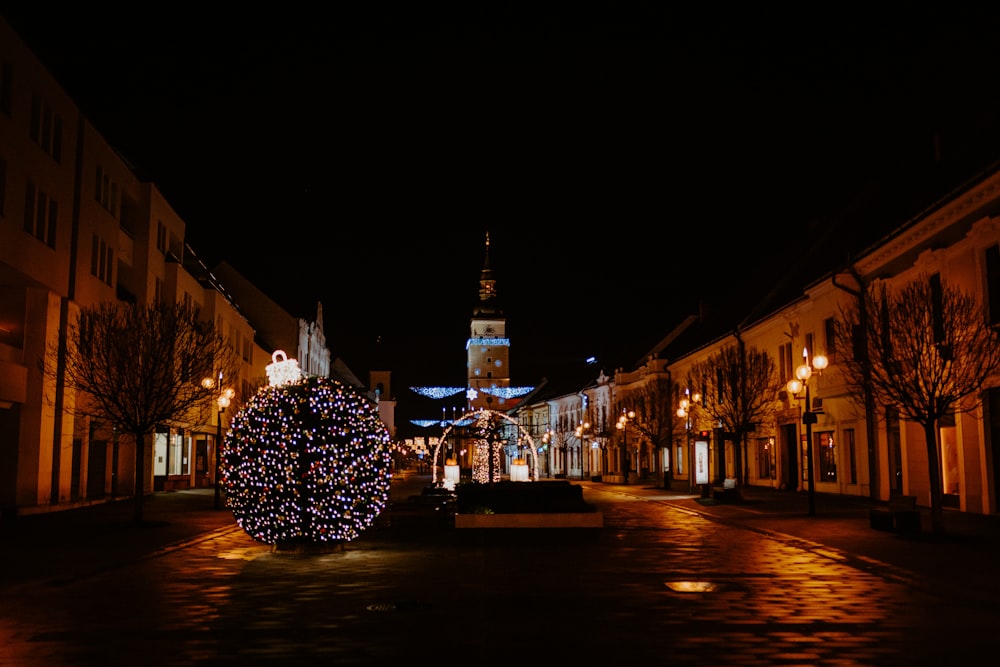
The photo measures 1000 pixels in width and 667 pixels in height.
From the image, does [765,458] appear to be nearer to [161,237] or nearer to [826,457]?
[826,457]

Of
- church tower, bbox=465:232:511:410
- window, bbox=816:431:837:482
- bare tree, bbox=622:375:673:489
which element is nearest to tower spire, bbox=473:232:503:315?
church tower, bbox=465:232:511:410

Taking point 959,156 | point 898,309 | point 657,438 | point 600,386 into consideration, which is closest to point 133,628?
point 898,309

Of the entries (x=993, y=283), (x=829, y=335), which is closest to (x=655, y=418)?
(x=829, y=335)

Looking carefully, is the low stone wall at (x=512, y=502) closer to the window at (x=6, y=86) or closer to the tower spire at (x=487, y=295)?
the window at (x=6, y=86)

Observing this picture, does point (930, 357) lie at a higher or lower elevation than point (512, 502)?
higher

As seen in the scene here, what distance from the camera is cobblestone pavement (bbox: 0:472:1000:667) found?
9.18m

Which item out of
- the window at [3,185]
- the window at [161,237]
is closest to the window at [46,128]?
the window at [3,185]

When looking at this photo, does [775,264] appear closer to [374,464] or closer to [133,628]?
[374,464]

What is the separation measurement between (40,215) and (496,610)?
74.8 ft

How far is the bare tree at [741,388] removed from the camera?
3641cm

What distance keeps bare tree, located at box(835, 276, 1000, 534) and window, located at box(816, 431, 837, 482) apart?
1359 centimetres

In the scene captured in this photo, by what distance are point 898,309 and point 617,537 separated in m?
7.68

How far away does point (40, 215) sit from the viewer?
29.2m

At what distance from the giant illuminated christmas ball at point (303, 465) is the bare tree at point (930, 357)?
10576 mm
